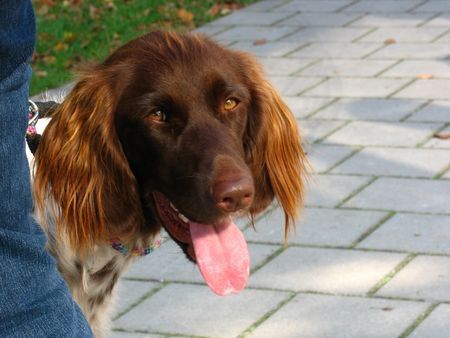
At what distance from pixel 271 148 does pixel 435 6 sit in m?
5.96

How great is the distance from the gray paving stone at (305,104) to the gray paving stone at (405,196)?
1257 millimetres

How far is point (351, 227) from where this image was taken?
5539 mm

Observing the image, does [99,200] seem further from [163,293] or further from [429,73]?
[429,73]

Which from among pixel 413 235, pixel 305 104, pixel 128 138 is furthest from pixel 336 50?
pixel 128 138

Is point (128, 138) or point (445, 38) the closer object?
point (128, 138)

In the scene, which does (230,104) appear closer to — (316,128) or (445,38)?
(316,128)

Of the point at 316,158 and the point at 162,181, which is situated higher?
the point at 162,181

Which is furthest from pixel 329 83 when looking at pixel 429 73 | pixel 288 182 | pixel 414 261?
pixel 288 182

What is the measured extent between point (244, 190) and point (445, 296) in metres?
1.72

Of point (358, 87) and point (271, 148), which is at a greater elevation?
point (271, 148)

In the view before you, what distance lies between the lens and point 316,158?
6.48m

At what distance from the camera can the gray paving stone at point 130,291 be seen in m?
4.97

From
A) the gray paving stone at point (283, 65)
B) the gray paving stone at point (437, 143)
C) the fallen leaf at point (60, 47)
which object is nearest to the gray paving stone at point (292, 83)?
the gray paving stone at point (283, 65)

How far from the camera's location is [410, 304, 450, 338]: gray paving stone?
14.4ft
